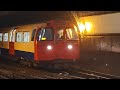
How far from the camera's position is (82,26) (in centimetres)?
1700

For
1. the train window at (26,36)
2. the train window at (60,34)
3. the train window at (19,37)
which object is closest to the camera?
the train window at (60,34)

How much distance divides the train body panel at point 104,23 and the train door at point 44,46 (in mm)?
3848

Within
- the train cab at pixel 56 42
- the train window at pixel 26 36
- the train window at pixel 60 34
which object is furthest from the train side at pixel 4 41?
the train window at pixel 60 34

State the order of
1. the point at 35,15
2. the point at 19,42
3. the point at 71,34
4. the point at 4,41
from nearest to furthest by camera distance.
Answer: the point at 71,34
the point at 19,42
the point at 4,41
the point at 35,15

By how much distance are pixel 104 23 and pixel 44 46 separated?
456cm

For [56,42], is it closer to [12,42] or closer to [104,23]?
[12,42]

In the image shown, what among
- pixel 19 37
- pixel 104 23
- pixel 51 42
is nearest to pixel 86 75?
pixel 51 42

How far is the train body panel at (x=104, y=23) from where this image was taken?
14545 mm

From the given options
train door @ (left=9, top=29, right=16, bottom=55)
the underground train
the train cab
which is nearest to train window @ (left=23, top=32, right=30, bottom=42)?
the underground train

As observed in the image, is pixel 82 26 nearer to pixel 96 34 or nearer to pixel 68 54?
pixel 96 34

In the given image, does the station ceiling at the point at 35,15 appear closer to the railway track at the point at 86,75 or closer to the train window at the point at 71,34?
the train window at the point at 71,34

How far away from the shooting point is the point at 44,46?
40.6ft

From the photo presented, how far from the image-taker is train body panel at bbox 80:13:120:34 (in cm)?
1455
